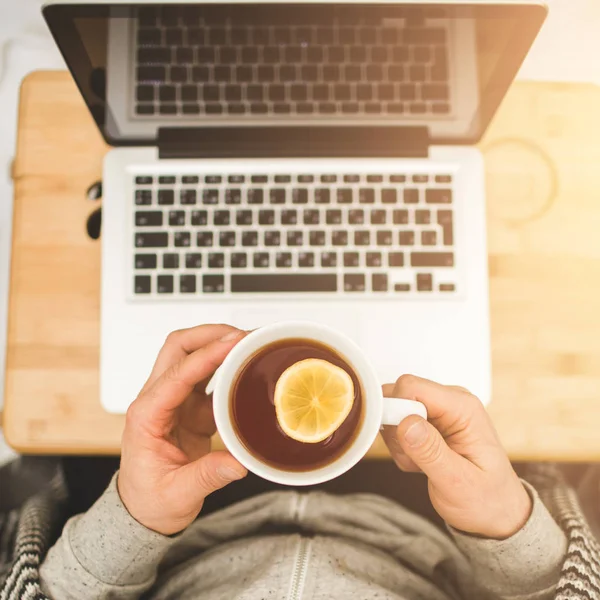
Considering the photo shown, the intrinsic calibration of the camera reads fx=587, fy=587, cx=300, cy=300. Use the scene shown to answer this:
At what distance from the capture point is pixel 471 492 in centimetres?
65

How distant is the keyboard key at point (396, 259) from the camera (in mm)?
751

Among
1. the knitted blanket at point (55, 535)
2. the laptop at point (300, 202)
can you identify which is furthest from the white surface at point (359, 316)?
the knitted blanket at point (55, 535)

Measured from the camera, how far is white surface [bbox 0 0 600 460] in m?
0.88

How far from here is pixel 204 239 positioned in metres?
0.76

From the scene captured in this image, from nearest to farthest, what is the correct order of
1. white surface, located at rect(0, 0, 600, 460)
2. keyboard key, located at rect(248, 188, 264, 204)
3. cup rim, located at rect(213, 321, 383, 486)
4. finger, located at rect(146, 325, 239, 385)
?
1. cup rim, located at rect(213, 321, 383, 486)
2. finger, located at rect(146, 325, 239, 385)
3. keyboard key, located at rect(248, 188, 264, 204)
4. white surface, located at rect(0, 0, 600, 460)

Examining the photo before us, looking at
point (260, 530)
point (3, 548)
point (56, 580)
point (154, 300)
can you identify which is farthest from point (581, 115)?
point (3, 548)

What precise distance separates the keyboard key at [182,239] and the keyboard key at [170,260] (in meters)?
0.01

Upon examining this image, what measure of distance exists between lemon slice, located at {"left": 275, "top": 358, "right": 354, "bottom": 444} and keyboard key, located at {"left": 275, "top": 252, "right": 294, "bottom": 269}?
194 millimetres

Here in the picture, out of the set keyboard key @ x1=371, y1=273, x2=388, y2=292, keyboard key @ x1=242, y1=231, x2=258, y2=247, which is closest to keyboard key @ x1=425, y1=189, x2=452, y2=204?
keyboard key @ x1=371, y1=273, x2=388, y2=292

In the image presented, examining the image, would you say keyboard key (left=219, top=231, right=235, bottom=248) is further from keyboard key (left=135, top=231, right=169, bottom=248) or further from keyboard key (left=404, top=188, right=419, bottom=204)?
keyboard key (left=404, top=188, right=419, bottom=204)

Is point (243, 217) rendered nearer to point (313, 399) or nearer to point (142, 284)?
point (142, 284)

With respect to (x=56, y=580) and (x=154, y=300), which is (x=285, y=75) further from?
(x=56, y=580)

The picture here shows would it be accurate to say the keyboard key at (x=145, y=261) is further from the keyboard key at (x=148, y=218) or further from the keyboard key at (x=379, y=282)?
the keyboard key at (x=379, y=282)

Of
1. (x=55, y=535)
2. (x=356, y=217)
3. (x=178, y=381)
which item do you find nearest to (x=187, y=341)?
(x=178, y=381)
